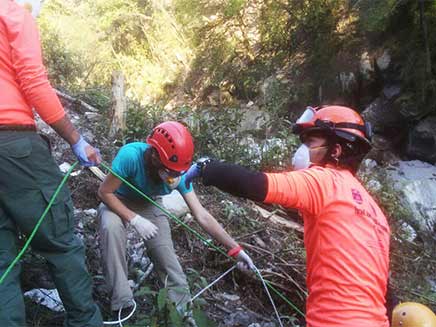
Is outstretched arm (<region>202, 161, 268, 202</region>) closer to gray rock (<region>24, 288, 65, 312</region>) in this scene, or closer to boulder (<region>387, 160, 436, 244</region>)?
gray rock (<region>24, 288, 65, 312</region>)

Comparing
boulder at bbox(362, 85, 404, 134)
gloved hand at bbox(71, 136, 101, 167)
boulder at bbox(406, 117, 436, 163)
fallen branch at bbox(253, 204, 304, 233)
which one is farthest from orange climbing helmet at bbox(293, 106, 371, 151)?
boulder at bbox(362, 85, 404, 134)

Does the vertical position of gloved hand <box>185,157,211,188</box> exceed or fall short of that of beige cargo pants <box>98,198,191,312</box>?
it exceeds it

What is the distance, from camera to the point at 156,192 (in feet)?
10.9

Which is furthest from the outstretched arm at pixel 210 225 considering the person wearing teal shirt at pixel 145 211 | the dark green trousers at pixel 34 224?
the dark green trousers at pixel 34 224

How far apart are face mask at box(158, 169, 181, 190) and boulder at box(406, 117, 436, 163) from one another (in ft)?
20.7

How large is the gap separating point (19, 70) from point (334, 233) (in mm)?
1683

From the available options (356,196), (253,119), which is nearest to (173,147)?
(356,196)

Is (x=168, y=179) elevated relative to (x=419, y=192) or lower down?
elevated

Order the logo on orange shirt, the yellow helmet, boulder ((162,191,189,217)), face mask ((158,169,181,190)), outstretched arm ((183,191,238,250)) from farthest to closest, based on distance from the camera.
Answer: boulder ((162,191,189,217)), outstretched arm ((183,191,238,250)), face mask ((158,169,181,190)), the yellow helmet, the logo on orange shirt

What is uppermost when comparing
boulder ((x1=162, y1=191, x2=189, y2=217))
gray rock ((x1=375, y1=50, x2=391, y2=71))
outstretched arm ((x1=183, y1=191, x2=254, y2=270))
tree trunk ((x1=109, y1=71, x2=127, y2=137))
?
gray rock ((x1=375, y1=50, x2=391, y2=71))

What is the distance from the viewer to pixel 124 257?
3170 millimetres

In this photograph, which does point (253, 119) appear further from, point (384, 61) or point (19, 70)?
point (19, 70)

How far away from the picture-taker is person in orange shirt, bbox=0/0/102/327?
2285 millimetres

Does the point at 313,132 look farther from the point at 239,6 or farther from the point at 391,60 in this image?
the point at 239,6
